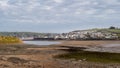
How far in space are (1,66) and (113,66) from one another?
1147 cm

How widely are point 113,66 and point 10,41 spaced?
247ft

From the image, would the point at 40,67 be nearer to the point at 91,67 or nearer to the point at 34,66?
the point at 34,66

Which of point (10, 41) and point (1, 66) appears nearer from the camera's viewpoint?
point (1, 66)

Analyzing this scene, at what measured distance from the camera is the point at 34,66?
103 ft

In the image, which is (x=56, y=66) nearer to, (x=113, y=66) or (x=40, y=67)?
(x=40, y=67)

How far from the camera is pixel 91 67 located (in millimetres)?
31906

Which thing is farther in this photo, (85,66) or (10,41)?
(10,41)

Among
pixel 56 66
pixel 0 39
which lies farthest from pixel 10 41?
pixel 56 66

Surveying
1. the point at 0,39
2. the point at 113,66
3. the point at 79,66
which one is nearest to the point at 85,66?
the point at 79,66

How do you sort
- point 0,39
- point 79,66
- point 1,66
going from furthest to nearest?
1. point 0,39
2. point 79,66
3. point 1,66

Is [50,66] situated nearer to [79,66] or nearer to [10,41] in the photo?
[79,66]

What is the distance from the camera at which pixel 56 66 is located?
32.1 metres

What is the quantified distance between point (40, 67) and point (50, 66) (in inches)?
56.8

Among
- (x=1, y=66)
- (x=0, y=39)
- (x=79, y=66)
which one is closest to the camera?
(x=1, y=66)
